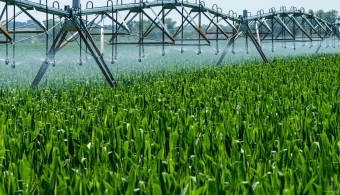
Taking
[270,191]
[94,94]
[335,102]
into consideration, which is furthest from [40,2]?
[270,191]

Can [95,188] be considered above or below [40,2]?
below

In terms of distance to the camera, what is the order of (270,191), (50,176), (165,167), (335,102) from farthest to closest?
1. (335,102)
2. (165,167)
3. (50,176)
4. (270,191)

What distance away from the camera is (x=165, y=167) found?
364 cm

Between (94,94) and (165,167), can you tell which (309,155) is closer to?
(165,167)

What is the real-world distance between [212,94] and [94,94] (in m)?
2.63

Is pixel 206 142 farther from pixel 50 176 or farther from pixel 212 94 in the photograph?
pixel 212 94

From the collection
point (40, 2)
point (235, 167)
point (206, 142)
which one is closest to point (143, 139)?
point (206, 142)

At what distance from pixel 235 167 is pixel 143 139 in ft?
5.11

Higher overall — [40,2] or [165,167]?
[40,2]

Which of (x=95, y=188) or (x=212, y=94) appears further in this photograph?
(x=212, y=94)

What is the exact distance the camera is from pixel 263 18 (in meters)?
25.9

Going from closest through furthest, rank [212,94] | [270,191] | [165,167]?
[270,191] → [165,167] → [212,94]

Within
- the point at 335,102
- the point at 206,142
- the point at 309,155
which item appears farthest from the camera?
the point at 335,102

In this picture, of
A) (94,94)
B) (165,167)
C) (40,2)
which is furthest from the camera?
(40,2)
